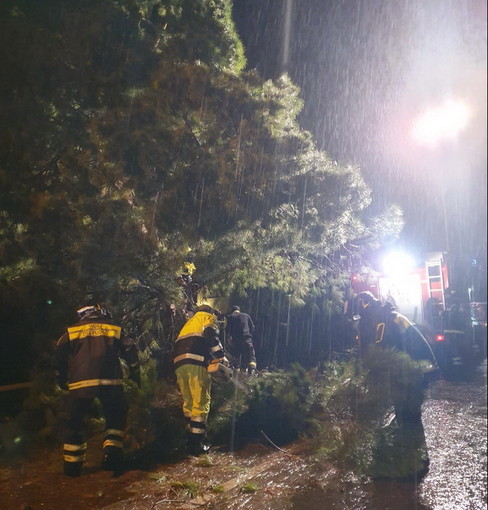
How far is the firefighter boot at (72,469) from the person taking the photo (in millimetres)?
4328

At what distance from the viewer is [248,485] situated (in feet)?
13.5

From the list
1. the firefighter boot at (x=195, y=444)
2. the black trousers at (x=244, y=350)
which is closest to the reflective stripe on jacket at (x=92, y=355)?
the firefighter boot at (x=195, y=444)

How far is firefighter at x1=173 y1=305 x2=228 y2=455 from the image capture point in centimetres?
509

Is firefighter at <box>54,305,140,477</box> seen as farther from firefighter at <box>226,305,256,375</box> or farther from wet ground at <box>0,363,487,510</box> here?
firefighter at <box>226,305,256,375</box>

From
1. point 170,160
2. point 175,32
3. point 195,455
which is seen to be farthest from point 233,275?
point 175,32

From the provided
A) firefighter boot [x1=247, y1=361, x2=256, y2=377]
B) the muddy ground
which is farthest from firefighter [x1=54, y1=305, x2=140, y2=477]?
firefighter boot [x1=247, y1=361, x2=256, y2=377]

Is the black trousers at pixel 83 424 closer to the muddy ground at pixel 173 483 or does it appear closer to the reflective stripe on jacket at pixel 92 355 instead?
the reflective stripe on jacket at pixel 92 355

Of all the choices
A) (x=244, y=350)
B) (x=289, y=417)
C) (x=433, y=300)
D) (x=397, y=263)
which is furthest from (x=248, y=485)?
(x=433, y=300)

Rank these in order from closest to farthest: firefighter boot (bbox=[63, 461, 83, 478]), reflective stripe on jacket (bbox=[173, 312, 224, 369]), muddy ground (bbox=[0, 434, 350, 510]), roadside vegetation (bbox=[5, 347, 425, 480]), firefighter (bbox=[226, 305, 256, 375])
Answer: muddy ground (bbox=[0, 434, 350, 510]) < firefighter boot (bbox=[63, 461, 83, 478]) < roadside vegetation (bbox=[5, 347, 425, 480]) < reflective stripe on jacket (bbox=[173, 312, 224, 369]) < firefighter (bbox=[226, 305, 256, 375])

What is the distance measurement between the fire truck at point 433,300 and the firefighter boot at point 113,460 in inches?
334

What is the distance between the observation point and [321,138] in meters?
9.26

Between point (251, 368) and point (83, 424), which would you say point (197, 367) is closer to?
point (83, 424)

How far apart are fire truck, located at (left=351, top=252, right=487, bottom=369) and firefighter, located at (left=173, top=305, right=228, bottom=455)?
23.7ft

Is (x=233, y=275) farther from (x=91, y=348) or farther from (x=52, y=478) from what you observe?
(x=52, y=478)
